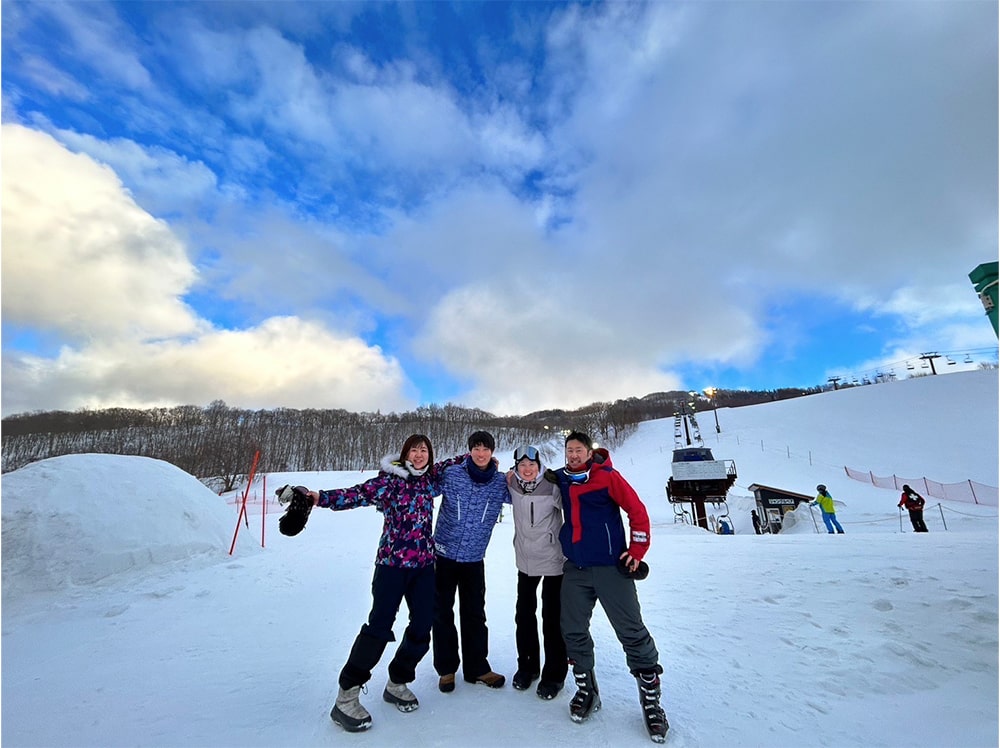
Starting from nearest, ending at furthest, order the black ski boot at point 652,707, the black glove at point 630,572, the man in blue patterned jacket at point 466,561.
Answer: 1. the black ski boot at point 652,707
2. the black glove at point 630,572
3. the man in blue patterned jacket at point 466,561

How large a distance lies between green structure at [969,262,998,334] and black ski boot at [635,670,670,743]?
3359mm

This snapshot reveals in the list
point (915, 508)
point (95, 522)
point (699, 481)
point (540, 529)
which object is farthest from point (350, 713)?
point (699, 481)

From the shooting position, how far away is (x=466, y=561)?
10.4ft

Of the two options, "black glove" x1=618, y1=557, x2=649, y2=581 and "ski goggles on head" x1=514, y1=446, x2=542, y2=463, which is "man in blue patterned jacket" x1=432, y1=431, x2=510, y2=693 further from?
"black glove" x1=618, y1=557, x2=649, y2=581

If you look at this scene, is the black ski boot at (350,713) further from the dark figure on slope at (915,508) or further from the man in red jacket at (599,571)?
the dark figure on slope at (915,508)

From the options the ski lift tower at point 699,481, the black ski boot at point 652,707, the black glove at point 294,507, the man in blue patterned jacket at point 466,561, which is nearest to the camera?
the black ski boot at point 652,707

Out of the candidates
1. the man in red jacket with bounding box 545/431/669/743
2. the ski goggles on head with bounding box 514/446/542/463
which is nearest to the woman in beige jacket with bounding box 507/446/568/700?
the ski goggles on head with bounding box 514/446/542/463

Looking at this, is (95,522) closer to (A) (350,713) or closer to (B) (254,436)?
(A) (350,713)

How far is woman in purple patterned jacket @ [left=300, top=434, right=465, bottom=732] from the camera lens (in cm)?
268

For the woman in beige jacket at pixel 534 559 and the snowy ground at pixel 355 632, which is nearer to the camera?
the snowy ground at pixel 355 632

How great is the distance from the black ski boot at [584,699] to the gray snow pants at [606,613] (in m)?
0.05

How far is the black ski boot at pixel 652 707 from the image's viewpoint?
246 cm

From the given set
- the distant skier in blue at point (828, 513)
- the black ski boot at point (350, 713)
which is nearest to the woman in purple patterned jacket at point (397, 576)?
the black ski boot at point (350, 713)

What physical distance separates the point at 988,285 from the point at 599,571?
10.9 feet
